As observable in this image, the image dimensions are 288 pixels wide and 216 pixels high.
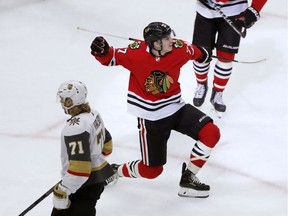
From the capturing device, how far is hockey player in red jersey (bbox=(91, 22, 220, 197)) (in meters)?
3.06

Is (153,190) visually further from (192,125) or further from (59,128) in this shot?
(59,128)

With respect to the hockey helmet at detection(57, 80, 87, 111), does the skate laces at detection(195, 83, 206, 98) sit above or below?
below

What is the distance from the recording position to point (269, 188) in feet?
11.3

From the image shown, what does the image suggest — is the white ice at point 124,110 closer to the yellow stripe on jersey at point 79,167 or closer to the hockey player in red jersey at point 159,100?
the hockey player in red jersey at point 159,100

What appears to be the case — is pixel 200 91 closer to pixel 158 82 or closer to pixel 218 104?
pixel 218 104

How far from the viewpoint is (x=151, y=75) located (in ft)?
10.1

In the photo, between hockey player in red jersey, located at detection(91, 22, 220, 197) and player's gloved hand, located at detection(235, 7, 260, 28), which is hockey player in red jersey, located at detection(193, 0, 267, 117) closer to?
player's gloved hand, located at detection(235, 7, 260, 28)

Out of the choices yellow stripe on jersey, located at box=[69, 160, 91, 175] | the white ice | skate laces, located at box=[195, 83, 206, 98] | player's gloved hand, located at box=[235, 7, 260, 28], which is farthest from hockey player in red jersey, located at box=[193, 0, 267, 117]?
yellow stripe on jersey, located at box=[69, 160, 91, 175]

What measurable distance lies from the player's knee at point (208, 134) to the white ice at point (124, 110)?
313 millimetres

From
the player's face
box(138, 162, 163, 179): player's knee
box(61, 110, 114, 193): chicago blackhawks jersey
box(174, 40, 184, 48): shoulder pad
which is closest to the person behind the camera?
box(61, 110, 114, 193): chicago blackhawks jersey

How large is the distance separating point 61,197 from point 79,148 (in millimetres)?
201

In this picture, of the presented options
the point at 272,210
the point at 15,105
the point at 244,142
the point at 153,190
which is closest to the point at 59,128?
the point at 15,105

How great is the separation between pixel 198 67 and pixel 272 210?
1084 millimetres

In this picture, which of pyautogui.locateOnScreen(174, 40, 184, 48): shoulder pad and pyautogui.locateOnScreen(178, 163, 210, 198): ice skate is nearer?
pyautogui.locateOnScreen(174, 40, 184, 48): shoulder pad
